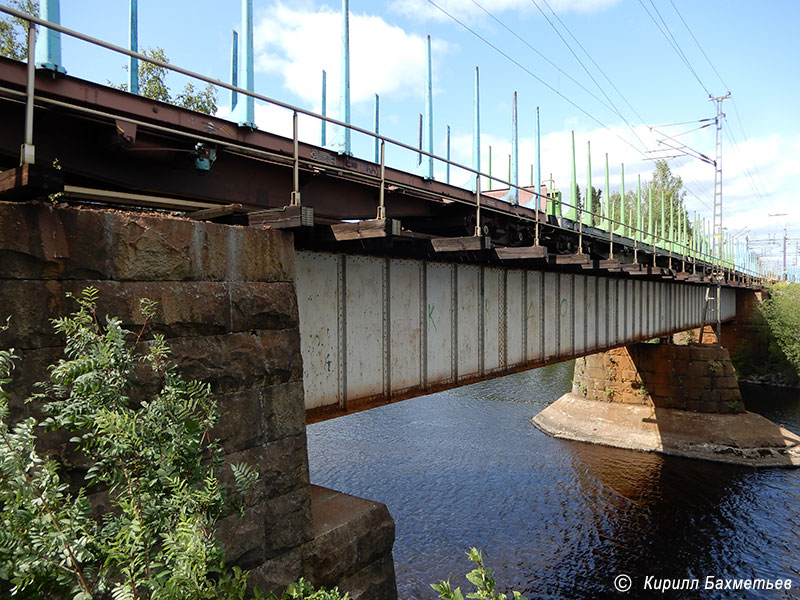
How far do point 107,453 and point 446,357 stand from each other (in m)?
7.76

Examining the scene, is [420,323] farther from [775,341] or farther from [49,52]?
[775,341]

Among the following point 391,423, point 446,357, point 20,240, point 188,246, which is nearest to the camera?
point 20,240

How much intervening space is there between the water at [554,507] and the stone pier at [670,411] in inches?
39.8

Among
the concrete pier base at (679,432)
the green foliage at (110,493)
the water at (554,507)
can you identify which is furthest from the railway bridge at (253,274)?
the concrete pier base at (679,432)

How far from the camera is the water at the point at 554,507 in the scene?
47.5 feet

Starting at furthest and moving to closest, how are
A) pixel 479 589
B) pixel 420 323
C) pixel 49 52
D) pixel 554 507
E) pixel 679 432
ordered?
pixel 679 432 → pixel 554 507 → pixel 420 323 → pixel 49 52 → pixel 479 589

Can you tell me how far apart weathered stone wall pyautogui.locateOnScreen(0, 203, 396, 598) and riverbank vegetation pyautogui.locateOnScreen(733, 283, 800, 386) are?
45439 mm

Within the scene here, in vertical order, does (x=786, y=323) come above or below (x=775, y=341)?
above

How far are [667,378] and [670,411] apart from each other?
1.76 metres

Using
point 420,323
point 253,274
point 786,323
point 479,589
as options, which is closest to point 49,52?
point 253,274

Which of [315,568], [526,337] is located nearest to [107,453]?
[315,568]

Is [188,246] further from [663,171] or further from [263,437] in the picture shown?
[663,171]

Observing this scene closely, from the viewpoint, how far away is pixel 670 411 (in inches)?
1033

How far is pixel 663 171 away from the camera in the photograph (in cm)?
7312
